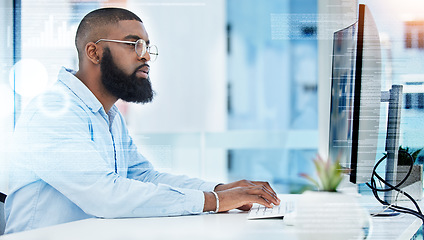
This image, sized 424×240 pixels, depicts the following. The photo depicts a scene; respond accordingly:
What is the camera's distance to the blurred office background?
43.1 inches

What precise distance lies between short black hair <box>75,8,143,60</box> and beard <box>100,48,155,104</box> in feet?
0.27

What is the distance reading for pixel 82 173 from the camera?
1016 mm

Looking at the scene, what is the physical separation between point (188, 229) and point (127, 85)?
0.51m

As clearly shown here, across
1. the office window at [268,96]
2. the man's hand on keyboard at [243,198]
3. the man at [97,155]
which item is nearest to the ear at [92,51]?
Answer: the man at [97,155]

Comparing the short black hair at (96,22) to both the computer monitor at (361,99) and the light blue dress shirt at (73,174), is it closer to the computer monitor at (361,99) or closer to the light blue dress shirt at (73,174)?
the light blue dress shirt at (73,174)

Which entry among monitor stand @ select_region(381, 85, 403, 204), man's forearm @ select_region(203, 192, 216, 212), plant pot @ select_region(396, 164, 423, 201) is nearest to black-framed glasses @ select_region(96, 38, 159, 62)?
man's forearm @ select_region(203, 192, 216, 212)

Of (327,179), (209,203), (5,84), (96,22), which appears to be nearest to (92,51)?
(96,22)

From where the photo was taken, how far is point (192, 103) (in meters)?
1.29

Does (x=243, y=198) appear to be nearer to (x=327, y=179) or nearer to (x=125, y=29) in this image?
(x=327, y=179)

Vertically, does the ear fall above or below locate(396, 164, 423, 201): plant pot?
above

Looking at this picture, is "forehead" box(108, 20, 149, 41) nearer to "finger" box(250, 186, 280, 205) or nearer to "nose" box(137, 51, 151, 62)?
"nose" box(137, 51, 151, 62)

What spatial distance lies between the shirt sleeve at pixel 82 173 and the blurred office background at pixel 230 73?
114 mm

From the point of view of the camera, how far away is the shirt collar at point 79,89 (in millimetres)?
1137

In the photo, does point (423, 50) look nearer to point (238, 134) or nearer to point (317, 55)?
point (317, 55)
